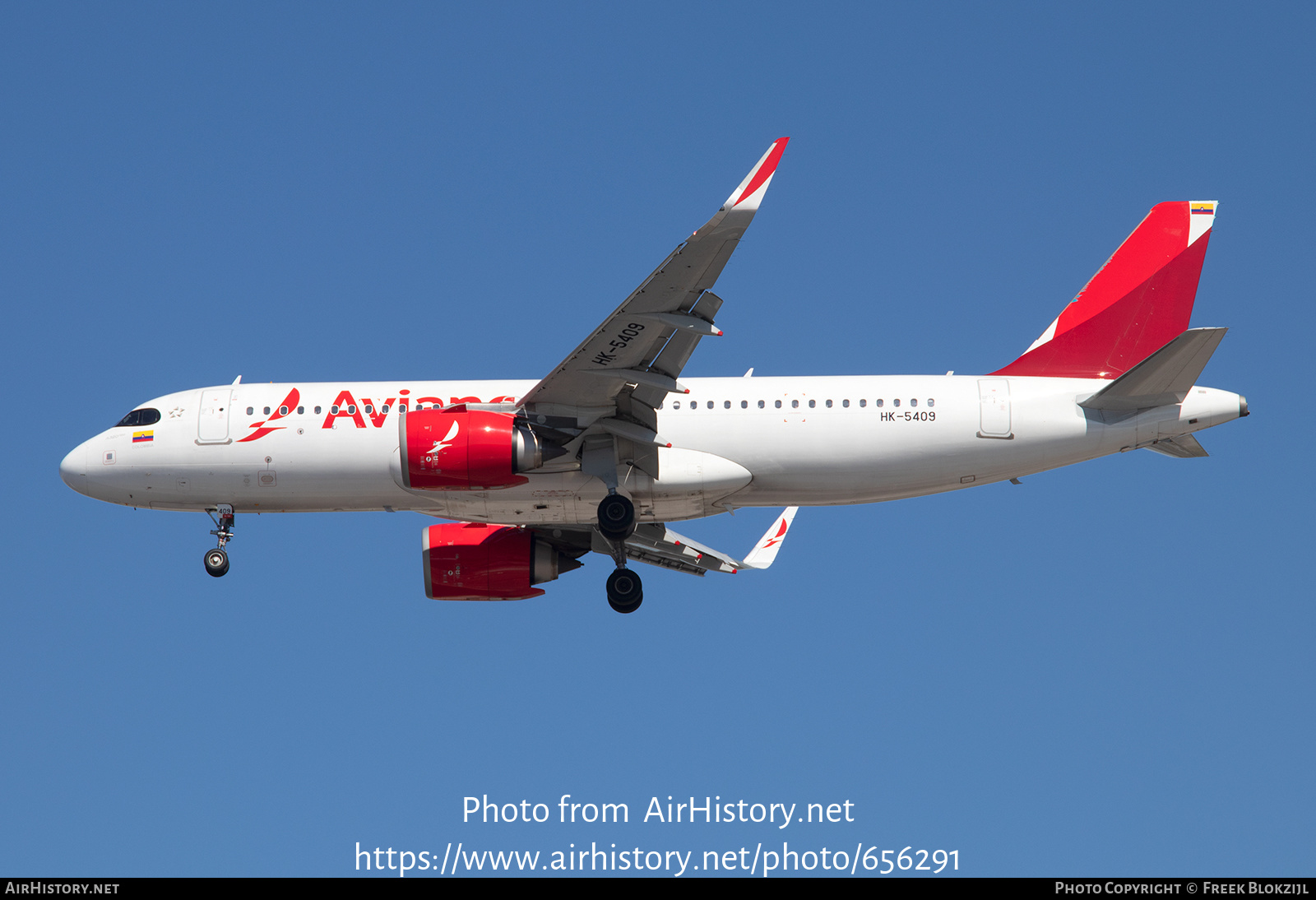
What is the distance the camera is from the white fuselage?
86.5 ft

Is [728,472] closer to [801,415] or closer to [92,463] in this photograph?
[801,415]

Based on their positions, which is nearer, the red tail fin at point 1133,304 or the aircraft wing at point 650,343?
the aircraft wing at point 650,343

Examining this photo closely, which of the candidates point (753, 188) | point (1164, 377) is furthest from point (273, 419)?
point (1164, 377)

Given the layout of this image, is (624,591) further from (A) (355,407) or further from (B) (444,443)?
(A) (355,407)

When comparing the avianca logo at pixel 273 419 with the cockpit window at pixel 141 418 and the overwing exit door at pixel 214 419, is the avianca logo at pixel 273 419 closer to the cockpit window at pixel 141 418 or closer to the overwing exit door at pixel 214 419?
the overwing exit door at pixel 214 419

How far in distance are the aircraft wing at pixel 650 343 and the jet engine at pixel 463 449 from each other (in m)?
0.68

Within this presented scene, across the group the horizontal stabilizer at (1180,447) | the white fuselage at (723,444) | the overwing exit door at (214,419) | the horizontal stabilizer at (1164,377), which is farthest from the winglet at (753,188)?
the overwing exit door at (214,419)

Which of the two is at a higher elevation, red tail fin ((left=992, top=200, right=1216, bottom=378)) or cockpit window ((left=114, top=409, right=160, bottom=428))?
red tail fin ((left=992, top=200, right=1216, bottom=378))

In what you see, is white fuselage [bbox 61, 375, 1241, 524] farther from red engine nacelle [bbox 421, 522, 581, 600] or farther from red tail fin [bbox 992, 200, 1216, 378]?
red engine nacelle [bbox 421, 522, 581, 600]

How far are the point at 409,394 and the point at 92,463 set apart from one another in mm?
6593

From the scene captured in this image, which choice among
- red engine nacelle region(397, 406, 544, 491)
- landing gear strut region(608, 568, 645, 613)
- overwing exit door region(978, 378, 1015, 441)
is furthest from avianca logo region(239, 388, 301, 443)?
overwing exit door region(978, 378, 1015, 441)

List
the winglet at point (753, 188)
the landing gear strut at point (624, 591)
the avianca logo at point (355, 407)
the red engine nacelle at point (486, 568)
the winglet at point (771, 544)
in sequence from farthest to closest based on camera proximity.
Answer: the winglet at point (771, 544)
the red engine nacelle at point (486, 568)
the landing gear strut at point (624, 591)
the avianca logo at point (355, 407)
the winglet at point (753, 188)

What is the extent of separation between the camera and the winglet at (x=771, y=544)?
33062 millimetres

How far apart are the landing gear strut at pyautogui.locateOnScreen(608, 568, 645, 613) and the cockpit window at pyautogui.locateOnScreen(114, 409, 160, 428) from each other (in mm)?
9692
